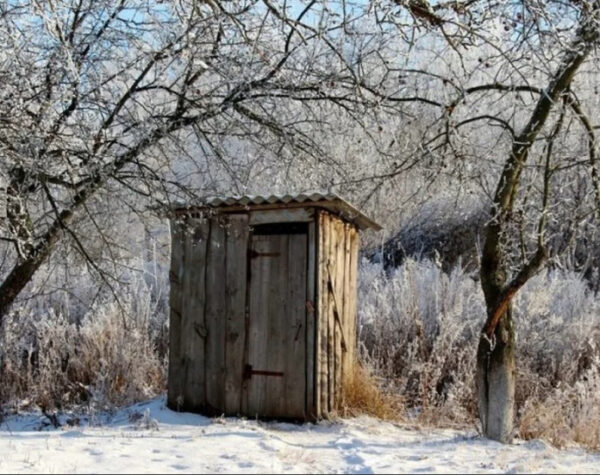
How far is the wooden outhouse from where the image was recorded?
6285 mm

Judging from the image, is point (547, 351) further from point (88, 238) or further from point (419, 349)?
point (88, 238)

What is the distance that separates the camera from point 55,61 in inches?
223

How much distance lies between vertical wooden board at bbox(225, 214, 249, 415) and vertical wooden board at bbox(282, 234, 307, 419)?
43 centimetres

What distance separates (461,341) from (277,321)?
10.7 ft

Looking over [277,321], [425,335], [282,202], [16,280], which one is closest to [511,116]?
[282,202]

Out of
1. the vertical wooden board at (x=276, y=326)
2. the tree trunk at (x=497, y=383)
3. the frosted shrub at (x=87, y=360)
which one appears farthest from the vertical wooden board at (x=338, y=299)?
the frosted shrub at (x=87, y=360)

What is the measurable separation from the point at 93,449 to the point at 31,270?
8.87 ft

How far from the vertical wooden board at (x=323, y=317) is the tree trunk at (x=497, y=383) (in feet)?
4.71

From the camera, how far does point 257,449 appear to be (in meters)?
4.68

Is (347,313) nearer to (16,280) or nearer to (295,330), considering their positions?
(295,330)

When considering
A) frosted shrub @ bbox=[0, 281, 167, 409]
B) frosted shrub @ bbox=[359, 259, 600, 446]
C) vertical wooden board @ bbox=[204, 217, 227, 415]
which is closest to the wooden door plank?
vertical wooden board @ bbox=[204, 217, 227, 415]

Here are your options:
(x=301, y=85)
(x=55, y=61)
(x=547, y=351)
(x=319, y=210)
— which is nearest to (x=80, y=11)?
(x=55, y=61)

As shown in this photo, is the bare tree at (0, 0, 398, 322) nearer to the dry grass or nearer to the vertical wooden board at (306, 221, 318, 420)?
the vertical wooden board at (306, 221, 318, 420)

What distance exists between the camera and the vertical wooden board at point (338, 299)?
21.5ft
